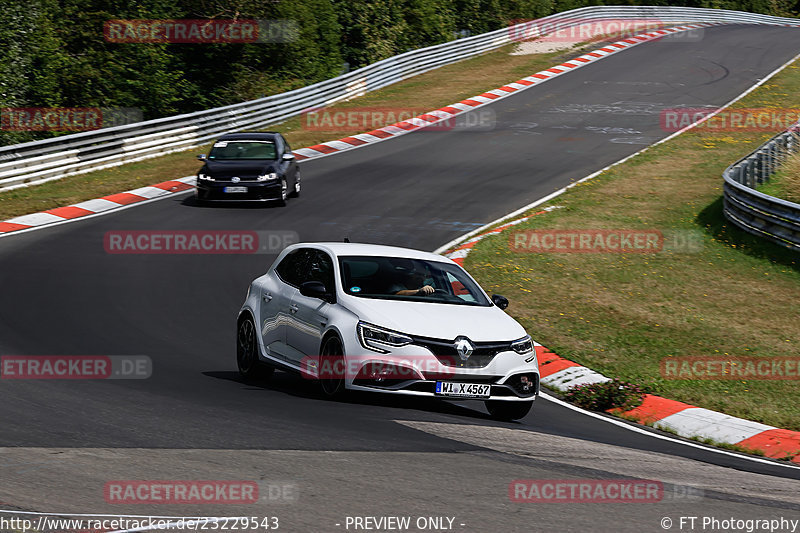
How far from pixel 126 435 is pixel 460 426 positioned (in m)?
3.00

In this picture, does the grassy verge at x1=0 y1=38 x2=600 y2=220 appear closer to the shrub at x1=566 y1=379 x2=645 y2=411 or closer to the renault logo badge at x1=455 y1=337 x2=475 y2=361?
the shrub at x1=566 y1=379 x2=645 y2=411

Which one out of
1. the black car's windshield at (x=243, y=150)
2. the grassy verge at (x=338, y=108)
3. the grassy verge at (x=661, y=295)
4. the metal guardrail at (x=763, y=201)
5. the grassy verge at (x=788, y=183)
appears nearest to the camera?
the grassy verge at (x=661, y=295)

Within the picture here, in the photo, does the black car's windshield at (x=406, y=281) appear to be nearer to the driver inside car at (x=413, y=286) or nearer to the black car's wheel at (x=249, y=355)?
the driver inside car at (x=413, y=286)

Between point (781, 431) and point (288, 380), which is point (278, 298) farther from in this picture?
point (781, 431)

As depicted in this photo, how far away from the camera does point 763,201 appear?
19.8 m

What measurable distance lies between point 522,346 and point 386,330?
144 cm

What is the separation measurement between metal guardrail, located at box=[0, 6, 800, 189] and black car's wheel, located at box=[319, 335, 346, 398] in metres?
17.8

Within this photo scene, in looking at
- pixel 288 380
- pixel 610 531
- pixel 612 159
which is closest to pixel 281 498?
pixel 610 531

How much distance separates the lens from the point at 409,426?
372 inches

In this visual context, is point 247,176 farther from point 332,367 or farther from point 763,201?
point 332,367

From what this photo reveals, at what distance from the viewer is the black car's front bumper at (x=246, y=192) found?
24.0 metres

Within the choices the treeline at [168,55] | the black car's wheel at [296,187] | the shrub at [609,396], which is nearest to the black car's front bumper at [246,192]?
the black car's wheel at [296,187]

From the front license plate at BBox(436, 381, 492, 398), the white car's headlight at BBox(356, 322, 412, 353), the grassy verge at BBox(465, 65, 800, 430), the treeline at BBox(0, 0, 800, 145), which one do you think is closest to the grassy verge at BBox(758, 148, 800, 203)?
the grassy verge at BBox(465, 65, 800, 430)

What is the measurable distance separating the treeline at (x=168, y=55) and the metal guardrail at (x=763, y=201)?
72.4ft
